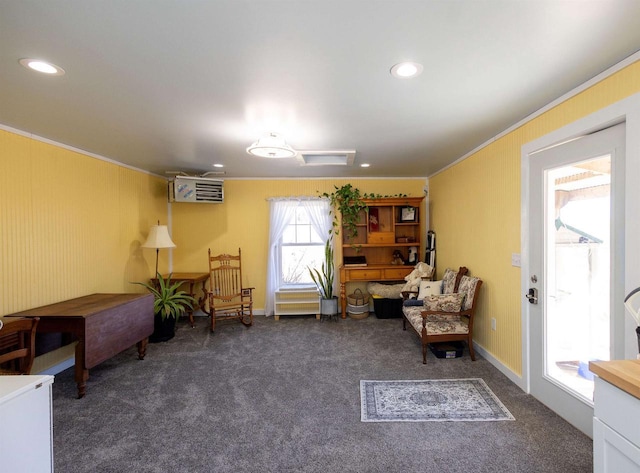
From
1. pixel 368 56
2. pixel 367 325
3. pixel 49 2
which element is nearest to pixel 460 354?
pixel 367 325

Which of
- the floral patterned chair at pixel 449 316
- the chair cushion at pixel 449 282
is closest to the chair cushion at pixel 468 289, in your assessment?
the floral patterned chair at pixel 449 316

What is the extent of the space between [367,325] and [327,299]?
75cm

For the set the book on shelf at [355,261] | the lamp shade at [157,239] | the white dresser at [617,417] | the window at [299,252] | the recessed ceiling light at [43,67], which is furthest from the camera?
the window at [299,252]

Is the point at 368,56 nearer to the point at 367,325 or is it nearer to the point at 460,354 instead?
the point at 460,354

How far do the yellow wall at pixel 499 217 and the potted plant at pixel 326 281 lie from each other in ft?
6.06

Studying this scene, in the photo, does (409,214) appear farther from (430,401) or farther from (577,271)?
(430,401)

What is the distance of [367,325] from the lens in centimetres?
411

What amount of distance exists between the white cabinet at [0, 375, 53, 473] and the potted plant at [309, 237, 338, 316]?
345 centimetres

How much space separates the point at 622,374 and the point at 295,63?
193cm

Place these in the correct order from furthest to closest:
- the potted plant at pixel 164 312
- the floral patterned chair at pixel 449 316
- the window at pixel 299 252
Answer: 1. the window at pixel 299 252
2. the potted plant at pixel 164 312
3. the floral patterned chair at pixel 449 316

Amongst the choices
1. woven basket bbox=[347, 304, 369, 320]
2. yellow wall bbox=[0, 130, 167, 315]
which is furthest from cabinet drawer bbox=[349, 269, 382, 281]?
yellow wall bbox=[0, 130, 167, 315]

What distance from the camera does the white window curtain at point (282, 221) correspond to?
183 inches

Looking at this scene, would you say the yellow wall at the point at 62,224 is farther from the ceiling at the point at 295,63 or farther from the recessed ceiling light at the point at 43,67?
the recessed ceiling light at the point at 43,67

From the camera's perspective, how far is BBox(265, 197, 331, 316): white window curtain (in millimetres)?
4652
